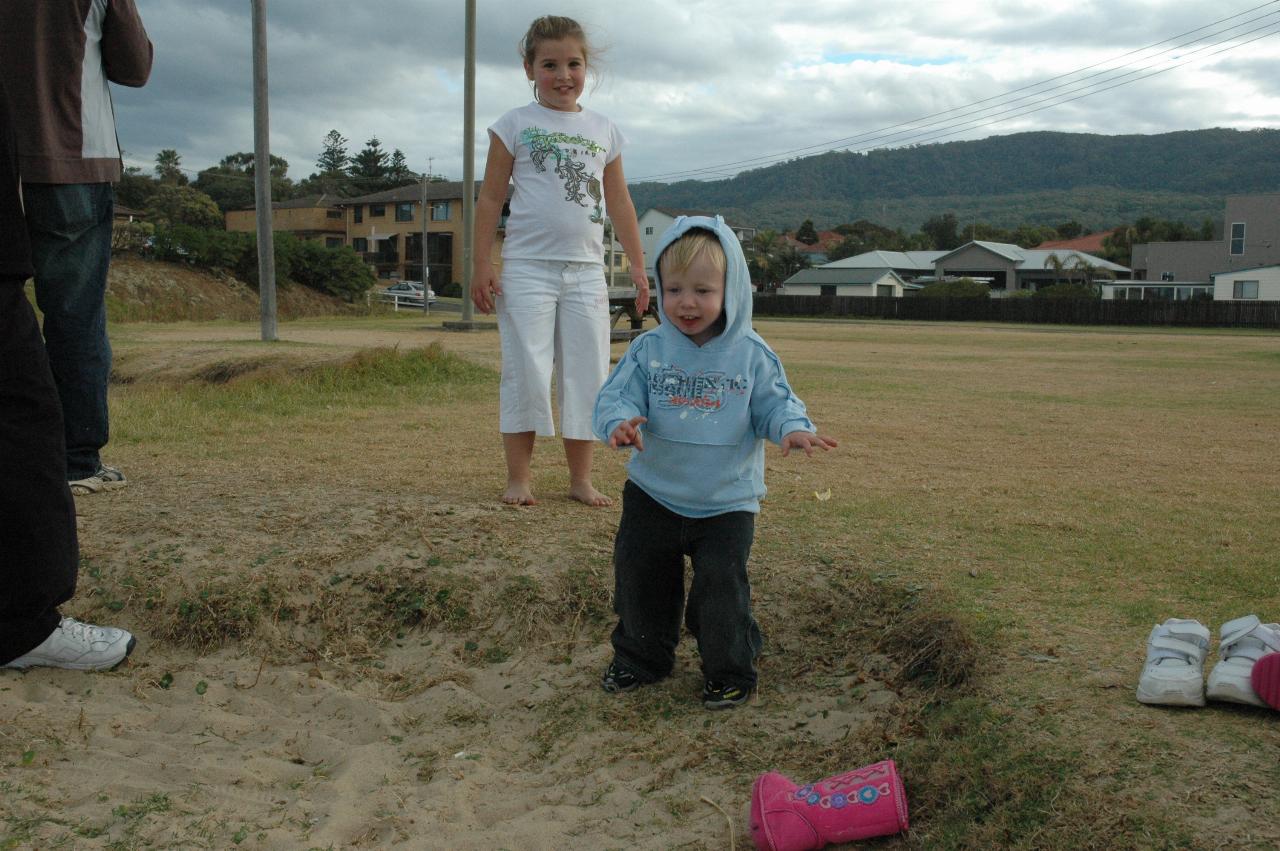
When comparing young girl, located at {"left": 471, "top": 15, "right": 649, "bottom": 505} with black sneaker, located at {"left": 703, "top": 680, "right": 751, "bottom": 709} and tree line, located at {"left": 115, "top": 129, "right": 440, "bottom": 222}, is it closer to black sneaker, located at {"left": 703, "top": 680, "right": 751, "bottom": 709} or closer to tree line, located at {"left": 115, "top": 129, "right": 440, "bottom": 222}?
black sneaker, located at {"left": 703, "top": 680, "right": 751, "bottom": 709}

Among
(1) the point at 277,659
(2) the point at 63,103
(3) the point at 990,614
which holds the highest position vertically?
(2) the point at 63,103

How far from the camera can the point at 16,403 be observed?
2.82m

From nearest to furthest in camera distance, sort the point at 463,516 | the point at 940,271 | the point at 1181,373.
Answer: the point at 463,516, the point at 1181,373, the point at 940,271

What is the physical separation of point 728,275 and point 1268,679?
167cm

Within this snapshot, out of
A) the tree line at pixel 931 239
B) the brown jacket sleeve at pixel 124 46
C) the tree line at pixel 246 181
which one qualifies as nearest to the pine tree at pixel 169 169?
the tree line at pixel 246 181

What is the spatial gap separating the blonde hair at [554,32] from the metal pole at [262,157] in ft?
42.7

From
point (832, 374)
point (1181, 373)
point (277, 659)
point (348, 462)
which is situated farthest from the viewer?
point (1181, 373)

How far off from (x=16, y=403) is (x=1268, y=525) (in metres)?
4.68

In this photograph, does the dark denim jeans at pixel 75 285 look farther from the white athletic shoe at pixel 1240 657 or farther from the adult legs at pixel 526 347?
the white athletic shoe at pixel 1240 657

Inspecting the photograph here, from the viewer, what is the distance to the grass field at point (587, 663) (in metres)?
2.43

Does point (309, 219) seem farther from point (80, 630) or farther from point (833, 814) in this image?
point (833, 814)

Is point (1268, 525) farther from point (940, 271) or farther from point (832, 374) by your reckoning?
point (940, 271)

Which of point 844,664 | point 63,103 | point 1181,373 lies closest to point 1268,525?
point 844,664

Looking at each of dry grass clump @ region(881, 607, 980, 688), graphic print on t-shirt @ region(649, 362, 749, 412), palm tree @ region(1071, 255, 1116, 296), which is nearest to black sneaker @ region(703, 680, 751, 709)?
dry grass clump @ region(881, 607, 980, 688)
